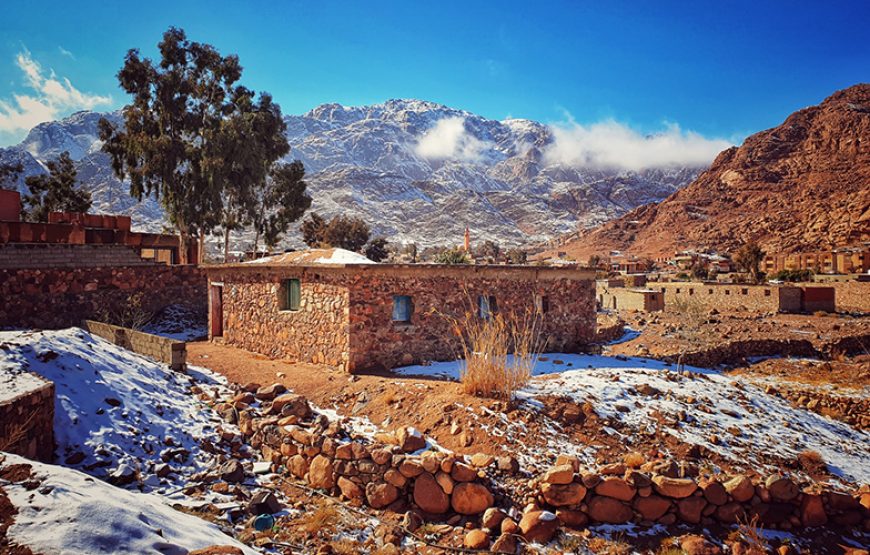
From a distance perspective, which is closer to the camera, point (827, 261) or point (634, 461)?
point (634, 461)

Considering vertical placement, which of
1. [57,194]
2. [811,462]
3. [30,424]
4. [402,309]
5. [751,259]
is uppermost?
[57,194]

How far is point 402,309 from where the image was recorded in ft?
40.5

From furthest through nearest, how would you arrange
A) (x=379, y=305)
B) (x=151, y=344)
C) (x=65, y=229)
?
(x=65, y=229)
(x=379, y=305)
(x=151, y=344)

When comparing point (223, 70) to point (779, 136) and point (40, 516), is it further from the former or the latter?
point (779, 136)

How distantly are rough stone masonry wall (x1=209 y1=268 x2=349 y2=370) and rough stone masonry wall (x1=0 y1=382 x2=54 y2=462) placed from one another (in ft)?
20.2

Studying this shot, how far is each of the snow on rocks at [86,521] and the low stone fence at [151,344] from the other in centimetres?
635

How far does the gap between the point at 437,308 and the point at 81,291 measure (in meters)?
13.2

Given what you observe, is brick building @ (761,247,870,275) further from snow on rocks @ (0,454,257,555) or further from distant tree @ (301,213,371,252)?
snow on rocks @ (0,454,257,555)

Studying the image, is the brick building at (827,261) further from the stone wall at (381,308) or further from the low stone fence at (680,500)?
the low stone fence at (680,500)

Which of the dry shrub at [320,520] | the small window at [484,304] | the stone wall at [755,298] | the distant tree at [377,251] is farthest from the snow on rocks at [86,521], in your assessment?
the distant tree at [377,251]

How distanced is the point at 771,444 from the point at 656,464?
385 cm

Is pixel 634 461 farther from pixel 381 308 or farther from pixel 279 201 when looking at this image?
pixel 279 201

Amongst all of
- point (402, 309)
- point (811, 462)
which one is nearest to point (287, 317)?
point (402, 309)

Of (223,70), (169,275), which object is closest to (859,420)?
(169,275)
